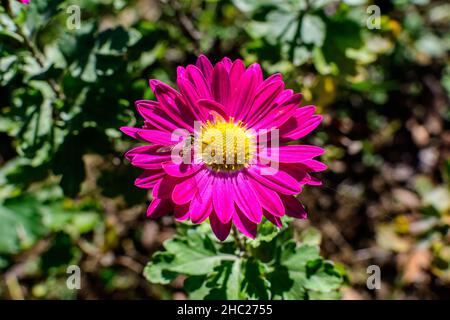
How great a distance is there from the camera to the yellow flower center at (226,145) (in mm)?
1809

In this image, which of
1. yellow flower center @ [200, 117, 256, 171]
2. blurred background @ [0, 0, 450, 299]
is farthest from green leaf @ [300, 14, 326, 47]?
yellow flower center @ [200, 117, 256, 171]

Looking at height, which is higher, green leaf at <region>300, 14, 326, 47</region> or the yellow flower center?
green leaf at <region>300, 14, 326, 47</region>

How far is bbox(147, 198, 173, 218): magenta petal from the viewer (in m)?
1.53

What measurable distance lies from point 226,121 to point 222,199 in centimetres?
35

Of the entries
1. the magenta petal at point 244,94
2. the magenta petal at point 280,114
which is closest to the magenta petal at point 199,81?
the magenta petal at point 244,94

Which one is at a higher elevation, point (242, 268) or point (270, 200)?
point (270, 200)

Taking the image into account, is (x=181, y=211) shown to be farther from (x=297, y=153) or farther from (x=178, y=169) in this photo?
(x=297, y=153)

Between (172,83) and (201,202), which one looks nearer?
(201,202)

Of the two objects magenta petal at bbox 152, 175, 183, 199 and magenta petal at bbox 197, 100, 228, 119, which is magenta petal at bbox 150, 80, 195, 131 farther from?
magenta petal at bbox 152, 175, 183, 199

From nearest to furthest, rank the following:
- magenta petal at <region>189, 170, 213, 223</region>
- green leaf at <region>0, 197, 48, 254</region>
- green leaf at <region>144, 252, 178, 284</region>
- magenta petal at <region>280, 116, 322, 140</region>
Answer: magenta petal at <region>189, 170, 213, 223</region>, magenta petal at <region>280, 116, 322, 140</region>, green leaf at <region>144, 252, 178, 284</region>, green leaf at <region>0, 197, 48, 254</region>

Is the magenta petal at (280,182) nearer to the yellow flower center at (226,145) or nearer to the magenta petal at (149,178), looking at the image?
the yellow flower center at (226,145)

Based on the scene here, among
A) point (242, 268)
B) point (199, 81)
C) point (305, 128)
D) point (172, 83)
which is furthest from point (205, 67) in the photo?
point (172, 83)

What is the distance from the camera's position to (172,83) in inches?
107
